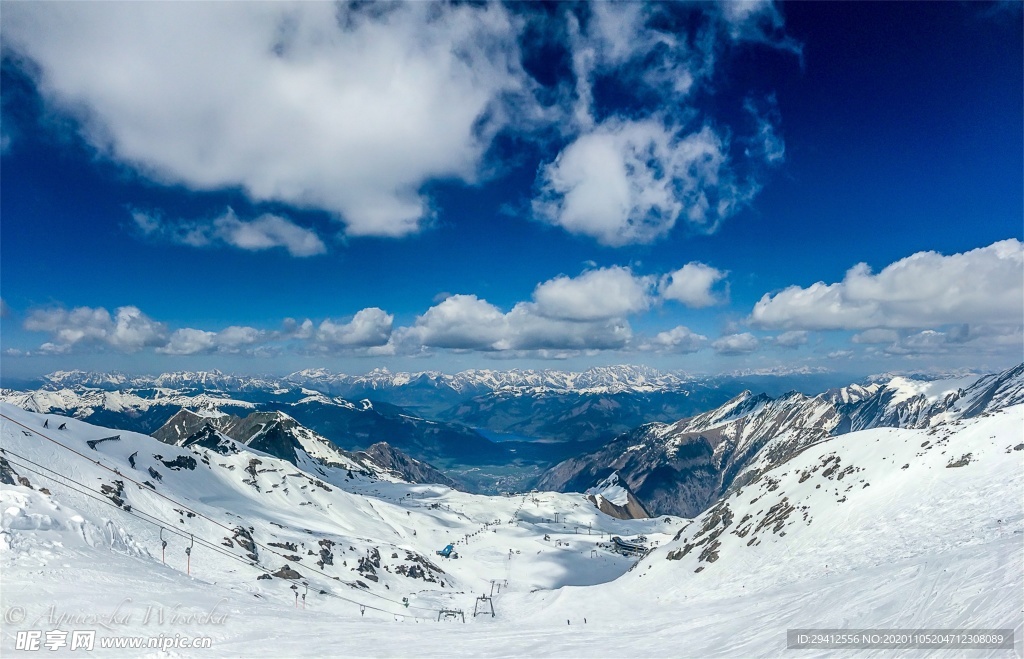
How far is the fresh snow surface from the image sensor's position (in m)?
21.3

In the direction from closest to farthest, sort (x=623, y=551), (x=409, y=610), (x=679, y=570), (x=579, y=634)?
(x=579, y=634) → (x=679, y=570) → (x=409, y=610) → (x=623, y=551)

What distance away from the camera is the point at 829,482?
60.9 metres

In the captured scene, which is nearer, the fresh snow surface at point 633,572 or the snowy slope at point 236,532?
the fresh snow surface at point 633,572

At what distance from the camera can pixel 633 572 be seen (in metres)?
70.6

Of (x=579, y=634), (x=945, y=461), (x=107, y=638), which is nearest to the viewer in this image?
(x=107, y=638)

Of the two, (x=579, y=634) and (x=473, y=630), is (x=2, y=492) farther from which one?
(x=579, y=634)

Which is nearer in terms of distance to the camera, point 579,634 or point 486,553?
point 579,634

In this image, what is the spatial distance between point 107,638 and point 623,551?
521 feet

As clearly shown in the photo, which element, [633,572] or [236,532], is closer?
[633,572]

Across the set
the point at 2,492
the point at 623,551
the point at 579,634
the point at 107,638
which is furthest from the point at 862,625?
the point at 623,551

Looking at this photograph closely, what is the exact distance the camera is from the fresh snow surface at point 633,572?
21297 millimetres

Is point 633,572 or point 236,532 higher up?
point 236,532

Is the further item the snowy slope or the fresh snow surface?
the snowy slope

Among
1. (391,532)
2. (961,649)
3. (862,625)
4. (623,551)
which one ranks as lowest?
(623,551)
